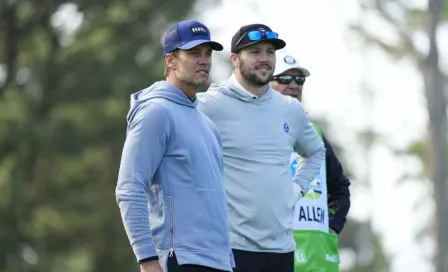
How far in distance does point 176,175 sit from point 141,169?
0.24 m

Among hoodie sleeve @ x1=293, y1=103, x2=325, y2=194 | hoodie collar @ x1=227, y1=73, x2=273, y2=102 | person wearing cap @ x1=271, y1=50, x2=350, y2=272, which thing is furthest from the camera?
person wearing cap @ x1=271, y1=50, x2=350, y2=272

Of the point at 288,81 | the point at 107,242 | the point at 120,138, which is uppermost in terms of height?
the point at 288,81

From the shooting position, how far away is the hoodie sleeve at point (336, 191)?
1185 centimetres

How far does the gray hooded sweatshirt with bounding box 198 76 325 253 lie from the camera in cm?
974

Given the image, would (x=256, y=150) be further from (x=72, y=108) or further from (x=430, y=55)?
(x=72, y=108)

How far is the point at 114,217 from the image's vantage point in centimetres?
4244

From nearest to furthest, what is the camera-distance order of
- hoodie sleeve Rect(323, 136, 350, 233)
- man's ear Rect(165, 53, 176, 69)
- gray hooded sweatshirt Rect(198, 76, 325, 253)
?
man's ear Rect(165, 53, 176, 69), gray hooded sweatshirt Rect(198, 76, 325, 253), hoodie sleeve Rect(323, 136, 350, 233)

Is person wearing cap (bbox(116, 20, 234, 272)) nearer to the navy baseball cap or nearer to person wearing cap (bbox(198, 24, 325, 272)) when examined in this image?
the navy baseball cap

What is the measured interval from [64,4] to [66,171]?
525 centimetres

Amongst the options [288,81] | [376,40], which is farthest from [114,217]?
[288,81]

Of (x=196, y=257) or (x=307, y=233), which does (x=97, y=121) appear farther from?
(x=196, y=257)

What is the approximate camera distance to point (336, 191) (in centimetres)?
1195

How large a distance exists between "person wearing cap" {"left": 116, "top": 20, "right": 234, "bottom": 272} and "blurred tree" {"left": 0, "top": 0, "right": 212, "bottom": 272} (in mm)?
28091

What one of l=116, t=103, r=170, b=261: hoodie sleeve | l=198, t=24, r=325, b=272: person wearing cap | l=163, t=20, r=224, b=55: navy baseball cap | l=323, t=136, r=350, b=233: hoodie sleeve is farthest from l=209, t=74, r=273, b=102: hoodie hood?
l=323, t=136, r=350, b=233: hoodie sleeve
